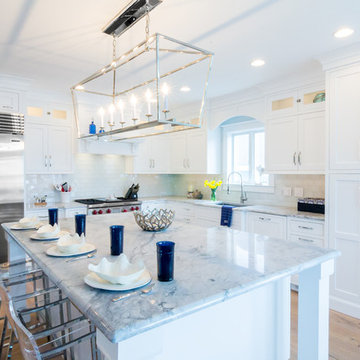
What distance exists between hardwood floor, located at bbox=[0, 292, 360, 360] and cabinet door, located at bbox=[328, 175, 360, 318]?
14 centimetres

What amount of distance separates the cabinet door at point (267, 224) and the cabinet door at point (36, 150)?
2999 millimetres

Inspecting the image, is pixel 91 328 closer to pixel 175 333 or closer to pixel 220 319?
pixel 175 333

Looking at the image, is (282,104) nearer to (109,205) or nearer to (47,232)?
(109,205)

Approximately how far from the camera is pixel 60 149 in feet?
14.4

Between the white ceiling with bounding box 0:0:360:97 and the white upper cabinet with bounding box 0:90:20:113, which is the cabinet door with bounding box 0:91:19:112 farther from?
the white ceiling with bounding box 0:0:360:97

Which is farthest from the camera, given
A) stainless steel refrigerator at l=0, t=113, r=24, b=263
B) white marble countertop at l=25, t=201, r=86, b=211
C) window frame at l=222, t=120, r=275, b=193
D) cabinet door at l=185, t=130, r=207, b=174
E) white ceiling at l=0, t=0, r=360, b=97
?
cabinet door at l=185, t=130, r=207, b=174

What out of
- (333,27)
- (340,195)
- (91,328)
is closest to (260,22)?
(333,27)

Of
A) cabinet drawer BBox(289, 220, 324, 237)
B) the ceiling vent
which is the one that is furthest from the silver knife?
cabinet drawer BBox(289, 220, 324, 237)

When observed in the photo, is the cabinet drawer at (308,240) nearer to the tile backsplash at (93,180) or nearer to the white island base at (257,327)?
the white island base at (257,327)

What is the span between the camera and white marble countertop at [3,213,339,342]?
36.5 inches

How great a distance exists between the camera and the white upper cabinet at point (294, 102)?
11.1 feet

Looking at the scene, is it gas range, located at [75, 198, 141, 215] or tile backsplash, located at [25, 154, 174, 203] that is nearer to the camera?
gas range, located at [75, 198, 141, 215]

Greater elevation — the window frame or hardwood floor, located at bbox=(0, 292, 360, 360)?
the window frame

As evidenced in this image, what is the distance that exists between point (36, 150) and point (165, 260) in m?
3.69
